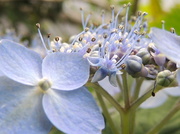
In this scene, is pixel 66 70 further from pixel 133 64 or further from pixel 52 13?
pixel 52 13

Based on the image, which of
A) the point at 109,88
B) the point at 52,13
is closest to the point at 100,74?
the point at 109,88

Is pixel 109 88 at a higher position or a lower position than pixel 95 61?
lower

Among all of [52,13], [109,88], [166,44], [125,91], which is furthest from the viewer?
[52,13]

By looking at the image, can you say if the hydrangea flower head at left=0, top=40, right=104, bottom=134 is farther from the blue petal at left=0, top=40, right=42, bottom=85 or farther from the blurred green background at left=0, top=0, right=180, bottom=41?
the blurred green background at left=0, top=0, right=180, bottom=41

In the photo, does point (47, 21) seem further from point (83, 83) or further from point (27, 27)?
point (83, 83)

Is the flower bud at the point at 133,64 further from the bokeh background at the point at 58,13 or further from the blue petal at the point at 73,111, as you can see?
the bokeh background at the point at 58,13

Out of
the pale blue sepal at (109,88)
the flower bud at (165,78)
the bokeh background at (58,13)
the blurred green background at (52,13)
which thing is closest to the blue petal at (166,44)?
the flower bud at (165,78)
